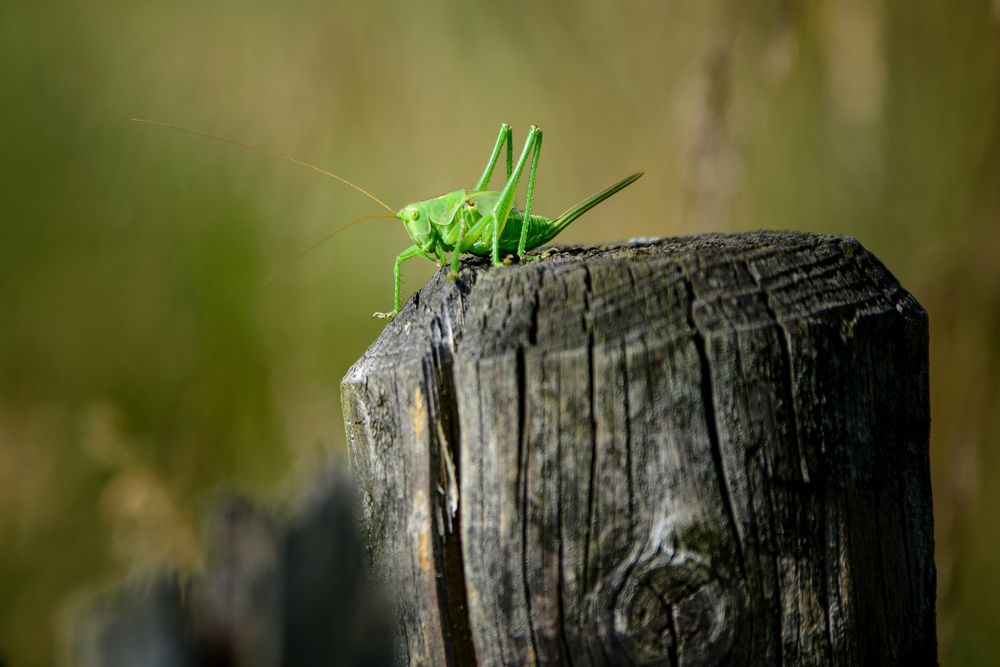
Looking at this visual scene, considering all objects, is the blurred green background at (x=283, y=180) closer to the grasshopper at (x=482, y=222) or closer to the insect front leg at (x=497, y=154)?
the insect front leg at (x=497, y=154)

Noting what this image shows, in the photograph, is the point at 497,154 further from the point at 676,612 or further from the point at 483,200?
the point at 676,612

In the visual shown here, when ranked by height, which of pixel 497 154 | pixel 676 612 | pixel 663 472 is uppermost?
pixel 497 154

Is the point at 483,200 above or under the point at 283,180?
under

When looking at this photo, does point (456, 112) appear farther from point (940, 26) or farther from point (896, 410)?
point (896, 410)

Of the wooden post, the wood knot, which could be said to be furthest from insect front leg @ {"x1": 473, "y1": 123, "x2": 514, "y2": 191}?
the wood knot

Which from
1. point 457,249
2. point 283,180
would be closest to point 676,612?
point 457,249

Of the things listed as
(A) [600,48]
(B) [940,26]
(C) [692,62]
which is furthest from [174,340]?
(B) [940,26]

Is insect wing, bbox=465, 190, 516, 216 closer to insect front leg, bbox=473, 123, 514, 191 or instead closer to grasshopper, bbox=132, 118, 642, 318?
grasshopper, bbox=132, 118, 642, 318

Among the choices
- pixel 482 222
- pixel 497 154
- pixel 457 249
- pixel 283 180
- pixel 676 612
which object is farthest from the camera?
pixel 283 180
